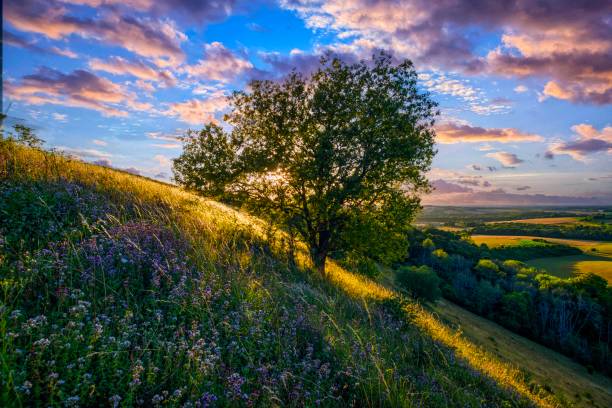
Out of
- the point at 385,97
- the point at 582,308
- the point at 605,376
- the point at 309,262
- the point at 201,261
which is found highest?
the point at 385,97

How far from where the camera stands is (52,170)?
31.1ft

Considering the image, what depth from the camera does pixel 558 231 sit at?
534 feet

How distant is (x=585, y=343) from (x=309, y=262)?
75.8 meters

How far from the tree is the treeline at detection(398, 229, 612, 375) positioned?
46448 millimetres

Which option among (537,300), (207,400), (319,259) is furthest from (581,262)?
(207,400)

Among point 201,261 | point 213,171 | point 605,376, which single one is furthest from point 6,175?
point 605,376

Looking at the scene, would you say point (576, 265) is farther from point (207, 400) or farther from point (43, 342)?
point (43, 342)

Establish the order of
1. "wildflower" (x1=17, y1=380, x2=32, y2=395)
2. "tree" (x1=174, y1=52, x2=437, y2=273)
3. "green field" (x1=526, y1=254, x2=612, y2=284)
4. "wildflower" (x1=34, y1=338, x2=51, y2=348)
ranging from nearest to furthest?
"wildflower" (x1=17, y1=380, x2=32, y2=395), "wildflower" (x1=34, y1=338, x2=51, y2=348), "tree" (x1=174, y1=52, x2=437, y2=273), "green field" (x1=526, y1=254, x2=612, y2=284)

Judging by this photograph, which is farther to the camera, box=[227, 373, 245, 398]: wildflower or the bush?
the bush

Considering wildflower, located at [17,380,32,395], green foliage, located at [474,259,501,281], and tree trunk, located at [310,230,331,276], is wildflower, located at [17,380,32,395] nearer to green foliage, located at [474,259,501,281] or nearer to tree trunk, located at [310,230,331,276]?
tree trunk, located at [310,230,331,276]

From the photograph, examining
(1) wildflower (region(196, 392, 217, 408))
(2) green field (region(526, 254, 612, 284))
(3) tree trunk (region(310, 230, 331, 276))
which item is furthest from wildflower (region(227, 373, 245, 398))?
(2) green field (region(526, 254, 612, 284))

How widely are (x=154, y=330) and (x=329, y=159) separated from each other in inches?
486

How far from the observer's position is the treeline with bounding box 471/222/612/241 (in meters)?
157

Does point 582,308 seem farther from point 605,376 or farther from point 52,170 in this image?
point 52,170
